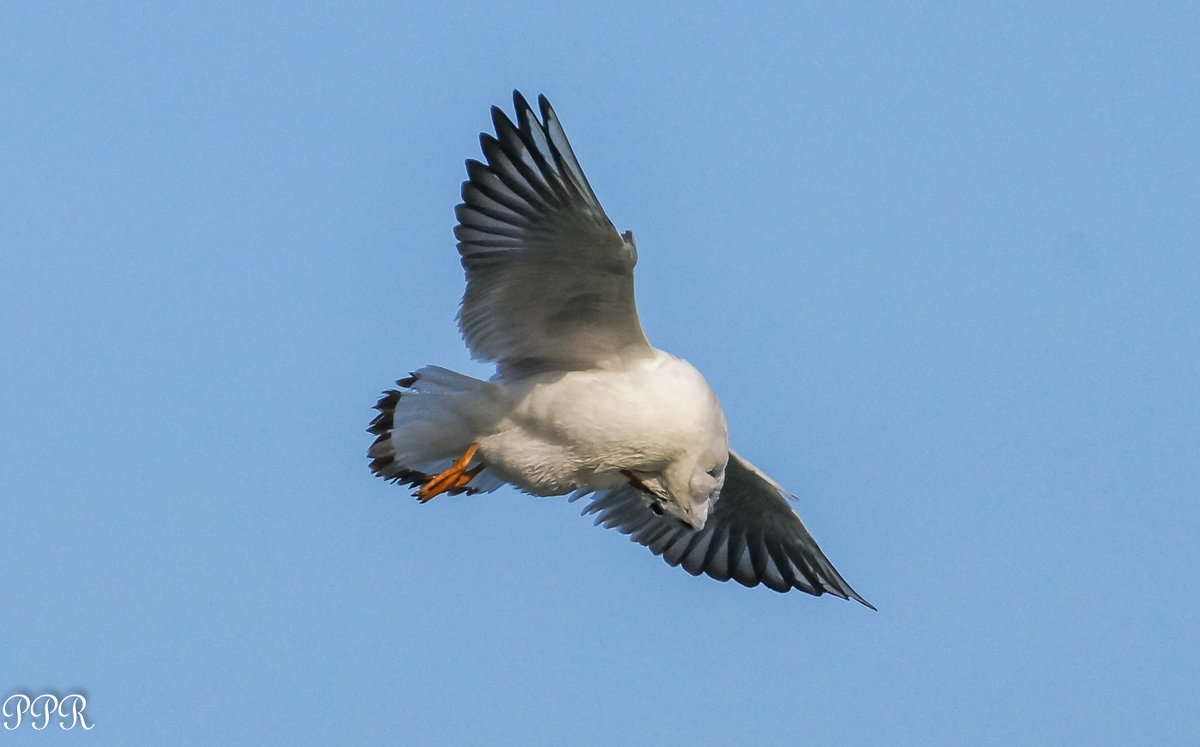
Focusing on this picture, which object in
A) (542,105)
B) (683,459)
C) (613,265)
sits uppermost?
(542,105)

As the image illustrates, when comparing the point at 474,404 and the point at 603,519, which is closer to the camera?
the point at 474,404

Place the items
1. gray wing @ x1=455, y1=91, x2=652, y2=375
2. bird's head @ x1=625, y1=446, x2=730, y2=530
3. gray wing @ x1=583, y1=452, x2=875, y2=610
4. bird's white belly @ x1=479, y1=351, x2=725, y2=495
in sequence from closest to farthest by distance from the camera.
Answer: gray wing @ x1=455, y1=91, x2=652, y2=375 < bird's white belly @ x1=479, y1=351, x2=725, y2=495 < bird's head @ x1=625, y1=446, x2=730, y2=530 < gray wing @ x1=583, y1=452, x2=875, y2=610

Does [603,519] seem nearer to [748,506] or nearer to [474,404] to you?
[748,506]

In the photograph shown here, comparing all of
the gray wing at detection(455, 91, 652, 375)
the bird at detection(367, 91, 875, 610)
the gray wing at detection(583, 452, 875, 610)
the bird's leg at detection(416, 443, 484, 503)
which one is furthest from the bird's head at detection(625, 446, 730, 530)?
the gray wing at detection(583, 452, 875, 610)

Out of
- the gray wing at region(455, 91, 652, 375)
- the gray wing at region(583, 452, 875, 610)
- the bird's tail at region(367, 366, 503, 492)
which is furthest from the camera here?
the gray wing at region(583, 452, 875, 610)

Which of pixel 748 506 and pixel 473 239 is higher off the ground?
pixel 473 239

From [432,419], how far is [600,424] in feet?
4.46

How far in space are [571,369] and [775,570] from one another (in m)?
3.18

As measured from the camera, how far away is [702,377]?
10.8 m

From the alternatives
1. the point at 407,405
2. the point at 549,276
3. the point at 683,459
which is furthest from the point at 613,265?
the point at 407,405

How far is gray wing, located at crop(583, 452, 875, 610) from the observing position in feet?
43.4

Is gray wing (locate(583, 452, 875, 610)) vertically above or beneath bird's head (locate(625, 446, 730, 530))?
above

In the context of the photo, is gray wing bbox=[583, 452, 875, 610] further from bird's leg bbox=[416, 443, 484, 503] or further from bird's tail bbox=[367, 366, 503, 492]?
bird's leg bbox=[416, 443, 484, 503]

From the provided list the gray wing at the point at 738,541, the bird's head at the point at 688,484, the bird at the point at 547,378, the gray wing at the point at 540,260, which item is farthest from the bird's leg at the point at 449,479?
the gray wing at the point at 738,541
